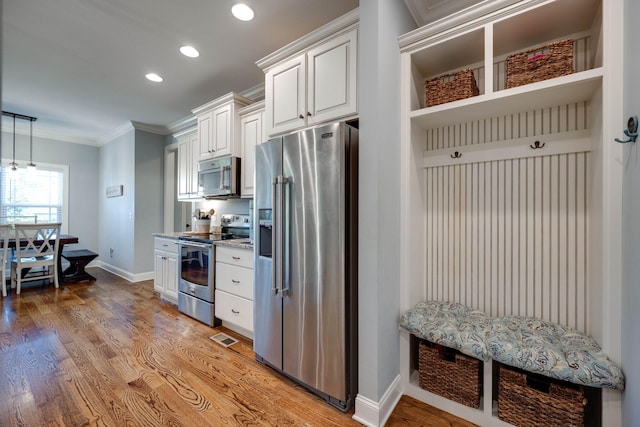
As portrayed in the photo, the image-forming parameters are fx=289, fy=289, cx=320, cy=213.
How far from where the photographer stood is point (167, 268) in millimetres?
3645

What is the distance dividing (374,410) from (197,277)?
89.8 inches

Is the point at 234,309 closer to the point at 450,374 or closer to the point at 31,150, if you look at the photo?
the point at 450,374

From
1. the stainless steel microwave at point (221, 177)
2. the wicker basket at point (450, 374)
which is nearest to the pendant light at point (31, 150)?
the stainless steel microwave at point (221, 177)

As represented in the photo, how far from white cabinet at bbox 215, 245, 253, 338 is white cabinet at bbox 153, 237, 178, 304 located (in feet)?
2.99

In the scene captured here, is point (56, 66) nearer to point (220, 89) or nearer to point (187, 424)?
point (220, 89)

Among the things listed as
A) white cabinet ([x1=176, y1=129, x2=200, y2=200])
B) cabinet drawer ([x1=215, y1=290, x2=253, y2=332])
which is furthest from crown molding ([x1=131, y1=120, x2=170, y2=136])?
cabinet drawer ([x1=215, y1=290, x2=253, y2=332])

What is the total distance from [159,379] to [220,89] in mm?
3148

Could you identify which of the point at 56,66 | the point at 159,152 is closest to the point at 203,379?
the point at 56,66

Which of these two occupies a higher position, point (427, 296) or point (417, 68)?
point (417, 68)

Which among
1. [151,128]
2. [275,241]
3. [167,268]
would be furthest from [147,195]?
[275,241]

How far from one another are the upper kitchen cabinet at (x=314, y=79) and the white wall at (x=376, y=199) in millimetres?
175

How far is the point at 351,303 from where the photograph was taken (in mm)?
1847

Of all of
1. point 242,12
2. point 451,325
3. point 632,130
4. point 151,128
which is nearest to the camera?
point 632,130

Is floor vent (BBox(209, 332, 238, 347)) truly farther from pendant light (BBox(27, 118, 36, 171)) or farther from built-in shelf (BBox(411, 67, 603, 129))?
pendant light (BBox(27, 118, 36, 171))
